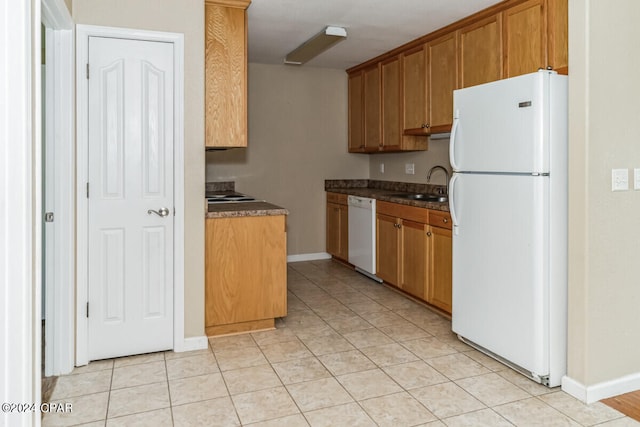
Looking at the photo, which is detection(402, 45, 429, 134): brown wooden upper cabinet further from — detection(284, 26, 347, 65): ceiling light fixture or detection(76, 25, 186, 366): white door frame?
detection(76, 25, 186, 366): white door frame

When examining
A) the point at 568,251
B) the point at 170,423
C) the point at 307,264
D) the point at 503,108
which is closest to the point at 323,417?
the point at 170,423

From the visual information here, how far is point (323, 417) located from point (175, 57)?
2.30 m

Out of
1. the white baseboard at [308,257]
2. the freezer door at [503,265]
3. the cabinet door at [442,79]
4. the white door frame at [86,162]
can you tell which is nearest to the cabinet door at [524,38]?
the cabinet door at [442,79]

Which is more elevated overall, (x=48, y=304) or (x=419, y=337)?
(x=48, y=304)

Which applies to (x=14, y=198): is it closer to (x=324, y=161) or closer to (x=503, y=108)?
(x=503, y=108)

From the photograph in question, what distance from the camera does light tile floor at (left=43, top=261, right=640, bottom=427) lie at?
2268mm

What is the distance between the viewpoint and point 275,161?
228 inches

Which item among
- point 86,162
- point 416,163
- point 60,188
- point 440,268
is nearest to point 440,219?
point 440,268

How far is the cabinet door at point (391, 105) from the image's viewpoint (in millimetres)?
4859

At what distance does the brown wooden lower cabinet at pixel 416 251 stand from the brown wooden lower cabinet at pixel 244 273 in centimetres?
120

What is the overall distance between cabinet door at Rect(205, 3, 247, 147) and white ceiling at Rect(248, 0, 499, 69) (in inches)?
12.0

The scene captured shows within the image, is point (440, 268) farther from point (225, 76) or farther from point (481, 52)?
point (225, 76)

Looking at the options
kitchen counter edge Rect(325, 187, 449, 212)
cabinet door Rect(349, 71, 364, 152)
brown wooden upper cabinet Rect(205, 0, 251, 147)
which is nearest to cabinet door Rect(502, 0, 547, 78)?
kitchen counter edge Rect(325, 187, 449, 212)
